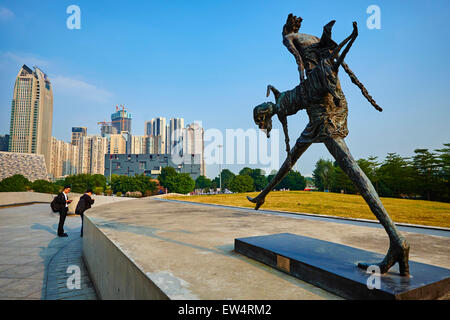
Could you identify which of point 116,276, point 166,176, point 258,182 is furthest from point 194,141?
point 116,276

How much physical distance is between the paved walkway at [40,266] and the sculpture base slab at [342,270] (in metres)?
4.09

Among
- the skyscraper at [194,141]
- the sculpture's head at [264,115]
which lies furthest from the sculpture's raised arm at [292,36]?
the skyscraper at [194,141]

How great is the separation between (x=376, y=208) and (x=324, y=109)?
129cm

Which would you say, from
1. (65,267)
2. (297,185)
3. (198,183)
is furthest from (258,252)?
(198,183)

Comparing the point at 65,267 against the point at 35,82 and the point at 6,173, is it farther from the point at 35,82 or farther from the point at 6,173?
the point at 35,82

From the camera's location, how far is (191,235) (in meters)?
4.96

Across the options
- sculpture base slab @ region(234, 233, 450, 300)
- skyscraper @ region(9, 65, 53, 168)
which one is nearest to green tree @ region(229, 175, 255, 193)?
sculpture base slab @ region(234, 233, 450, 300)

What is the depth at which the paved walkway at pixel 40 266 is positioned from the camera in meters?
5.12

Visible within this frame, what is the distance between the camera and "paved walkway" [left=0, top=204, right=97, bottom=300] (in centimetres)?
512

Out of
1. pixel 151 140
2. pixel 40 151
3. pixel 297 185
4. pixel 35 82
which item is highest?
pixel 35 82

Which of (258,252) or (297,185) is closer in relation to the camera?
(258,252)

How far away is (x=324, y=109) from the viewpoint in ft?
10.2
